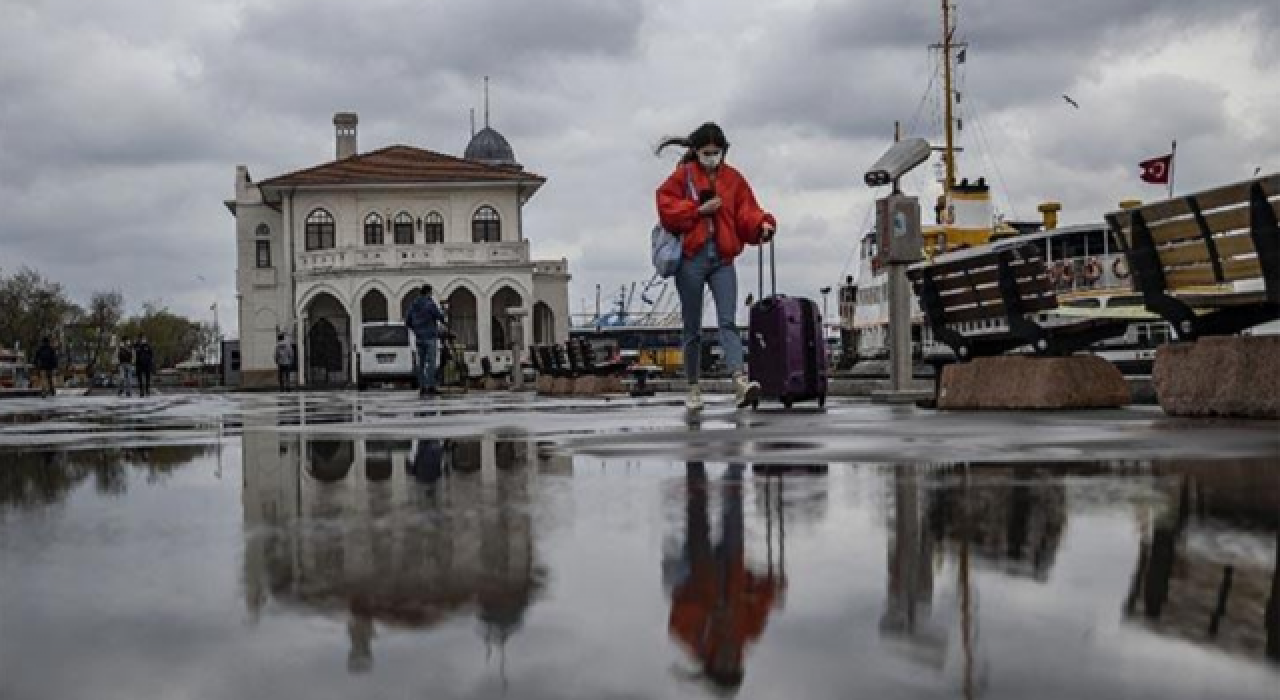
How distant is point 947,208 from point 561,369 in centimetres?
3032

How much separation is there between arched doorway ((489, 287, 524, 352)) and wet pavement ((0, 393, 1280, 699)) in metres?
53.5

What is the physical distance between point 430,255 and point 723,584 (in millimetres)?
55206

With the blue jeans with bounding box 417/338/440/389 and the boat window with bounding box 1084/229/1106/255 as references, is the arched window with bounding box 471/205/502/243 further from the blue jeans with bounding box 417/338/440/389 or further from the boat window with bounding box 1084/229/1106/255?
the blue jeans with bounding box 417/338/440/389

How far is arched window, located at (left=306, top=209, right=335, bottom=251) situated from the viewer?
6016cm

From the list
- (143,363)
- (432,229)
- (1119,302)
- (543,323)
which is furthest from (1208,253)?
(543,323)

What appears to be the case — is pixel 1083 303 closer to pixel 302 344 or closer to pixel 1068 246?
pixel 1068 246

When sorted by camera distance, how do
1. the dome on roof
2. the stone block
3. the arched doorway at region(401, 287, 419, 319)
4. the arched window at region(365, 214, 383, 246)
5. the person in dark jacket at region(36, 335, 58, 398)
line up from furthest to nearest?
the dome on roof, the arched window at region(365, 214, 383, 246), the arched doorway at region(401, 287, 419, 319), the person in dark jacket at region(36, 335, 58, 398), the stone block

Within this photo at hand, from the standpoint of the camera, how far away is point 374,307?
59.9m

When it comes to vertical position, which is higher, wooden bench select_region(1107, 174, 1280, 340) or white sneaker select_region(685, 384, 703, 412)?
wooden bench select_region(1107, 174, 1280, 340)

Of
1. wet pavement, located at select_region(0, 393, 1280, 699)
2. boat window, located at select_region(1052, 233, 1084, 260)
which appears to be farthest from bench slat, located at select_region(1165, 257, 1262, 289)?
boat window, located at select_region(1052, 233, 1084, 260)

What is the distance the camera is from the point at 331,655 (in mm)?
2035

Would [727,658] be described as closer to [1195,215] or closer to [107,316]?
[1195,215]

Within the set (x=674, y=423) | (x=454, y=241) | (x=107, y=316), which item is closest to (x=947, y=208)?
(x=454, y=241)

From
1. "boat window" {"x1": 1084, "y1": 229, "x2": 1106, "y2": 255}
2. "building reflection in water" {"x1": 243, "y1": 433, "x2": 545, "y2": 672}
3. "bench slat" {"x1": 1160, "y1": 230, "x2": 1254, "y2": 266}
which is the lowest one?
"building reflection in water" {"x1": 243, "y1": 433, "x2": 545, "y2": 672}
